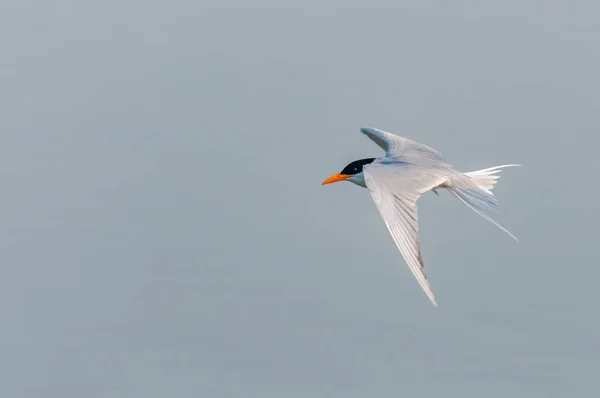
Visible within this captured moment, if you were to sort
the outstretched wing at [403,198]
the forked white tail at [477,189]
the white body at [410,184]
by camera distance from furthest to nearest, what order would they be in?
the forked white tail at [477,189] → the white body at [410,184] → the outstretched wing at [403,198]

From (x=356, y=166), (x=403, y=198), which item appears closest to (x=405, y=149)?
(x=356, y=166)

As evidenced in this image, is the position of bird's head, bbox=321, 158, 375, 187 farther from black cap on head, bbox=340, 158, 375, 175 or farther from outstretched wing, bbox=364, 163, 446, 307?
→ outstretched wing, bbox=364, 163, 446, 307

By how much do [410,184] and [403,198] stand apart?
520 millimetres

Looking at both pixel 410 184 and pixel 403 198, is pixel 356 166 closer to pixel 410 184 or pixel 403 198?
pixel 410 184

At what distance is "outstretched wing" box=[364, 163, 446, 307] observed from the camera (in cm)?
782

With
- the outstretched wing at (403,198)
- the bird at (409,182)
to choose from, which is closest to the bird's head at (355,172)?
the bird at (409,182)

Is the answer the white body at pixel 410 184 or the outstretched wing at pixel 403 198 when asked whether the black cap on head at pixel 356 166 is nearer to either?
the white body at pixel 410 184

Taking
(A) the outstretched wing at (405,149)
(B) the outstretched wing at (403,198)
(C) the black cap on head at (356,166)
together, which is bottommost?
(B) the outstretched wing at (403,198)

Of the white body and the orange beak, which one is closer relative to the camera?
the white body

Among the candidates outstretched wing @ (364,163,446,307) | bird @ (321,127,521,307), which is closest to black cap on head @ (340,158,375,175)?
bird @ (321,127,521,307)

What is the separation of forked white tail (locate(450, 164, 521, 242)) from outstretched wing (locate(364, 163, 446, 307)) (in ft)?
0.87

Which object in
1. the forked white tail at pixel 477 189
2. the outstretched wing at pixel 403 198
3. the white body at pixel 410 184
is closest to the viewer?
the outstretched wing at pixel 403 198

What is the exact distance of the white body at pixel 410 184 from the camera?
26.6 feet

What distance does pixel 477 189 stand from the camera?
10.4 metres
